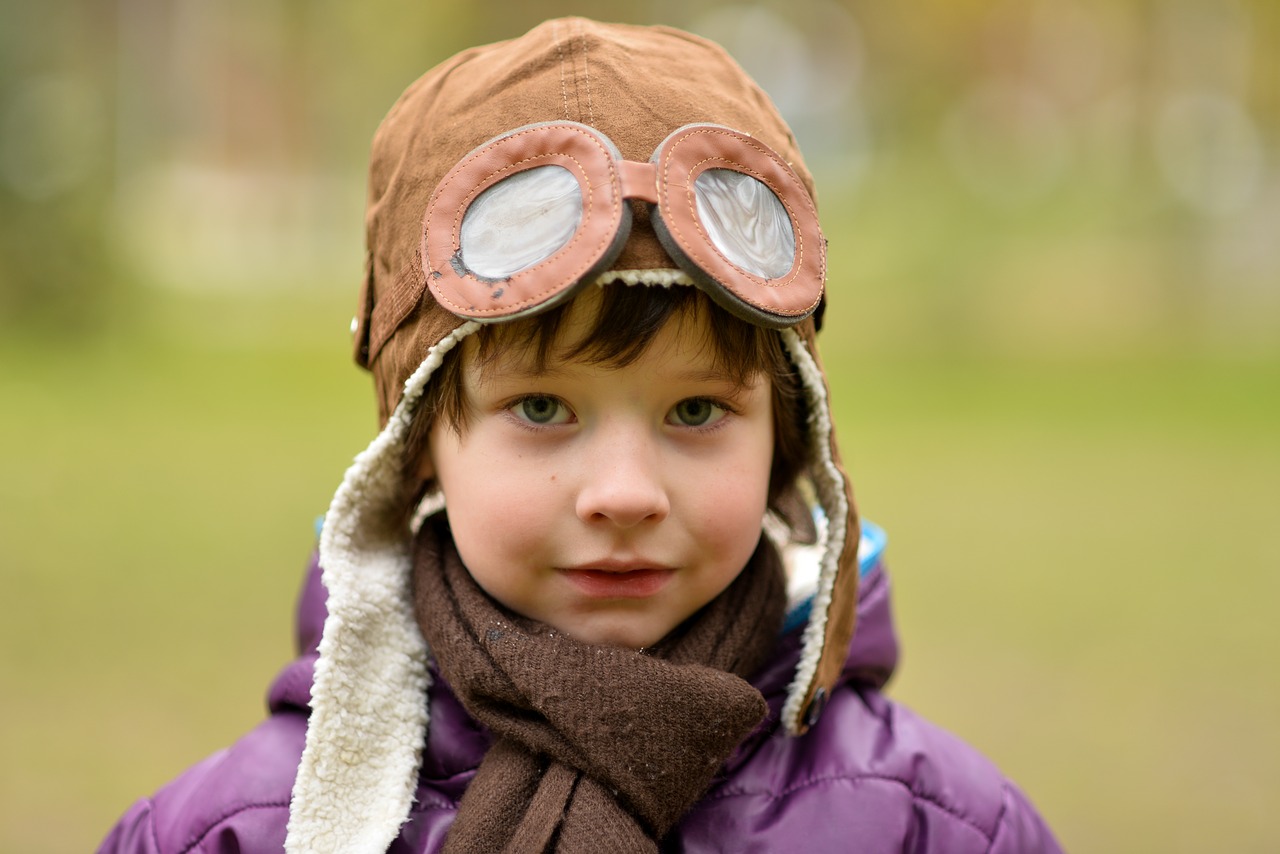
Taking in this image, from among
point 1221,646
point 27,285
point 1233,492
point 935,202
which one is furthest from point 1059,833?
point 935,202

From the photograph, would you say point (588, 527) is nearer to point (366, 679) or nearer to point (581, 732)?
point (581, 732)

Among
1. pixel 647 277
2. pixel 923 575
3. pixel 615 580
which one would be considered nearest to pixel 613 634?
pixel 615 580

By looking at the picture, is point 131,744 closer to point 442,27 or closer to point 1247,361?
point 1247,361

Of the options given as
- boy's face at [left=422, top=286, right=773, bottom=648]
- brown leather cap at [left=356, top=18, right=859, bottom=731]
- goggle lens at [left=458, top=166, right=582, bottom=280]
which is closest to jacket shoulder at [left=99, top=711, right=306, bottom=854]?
boy's face at [left=422, top=286, right=773, bottom=648]

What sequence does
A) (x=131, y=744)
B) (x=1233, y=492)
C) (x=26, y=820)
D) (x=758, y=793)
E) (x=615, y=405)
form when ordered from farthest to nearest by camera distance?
1. (x=1233, y=492)
2. (x=131, y=744)
3. (x=26, y=820)
4. (x=758, y=793)
5. (x=615, y=405)

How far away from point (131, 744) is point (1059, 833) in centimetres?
257

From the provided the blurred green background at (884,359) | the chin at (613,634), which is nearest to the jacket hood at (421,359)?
the chin at (613,634)

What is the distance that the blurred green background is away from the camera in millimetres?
4441

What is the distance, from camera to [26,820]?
359 cm

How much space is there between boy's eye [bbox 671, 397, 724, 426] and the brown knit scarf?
0.30m

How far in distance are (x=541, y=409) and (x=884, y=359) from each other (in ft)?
34.9

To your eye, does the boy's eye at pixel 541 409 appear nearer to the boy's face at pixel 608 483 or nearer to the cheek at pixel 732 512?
the boy's face at pixel 608 483

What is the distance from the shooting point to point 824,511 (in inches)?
80.5

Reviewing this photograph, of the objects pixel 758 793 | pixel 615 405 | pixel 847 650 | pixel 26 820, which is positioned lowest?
pixel 26 820
